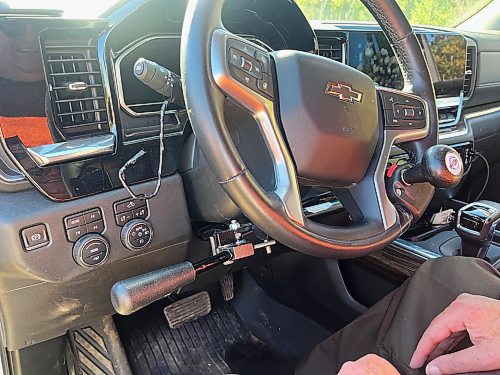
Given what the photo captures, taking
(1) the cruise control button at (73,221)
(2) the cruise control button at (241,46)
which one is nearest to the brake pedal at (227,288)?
(1) the cruise control button at (73,221)

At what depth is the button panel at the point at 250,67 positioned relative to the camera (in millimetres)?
750

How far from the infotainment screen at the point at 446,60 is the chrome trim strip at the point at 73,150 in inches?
41.8

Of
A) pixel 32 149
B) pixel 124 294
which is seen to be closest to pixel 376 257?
pixel 124 294

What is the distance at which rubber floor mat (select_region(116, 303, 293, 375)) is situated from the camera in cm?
145

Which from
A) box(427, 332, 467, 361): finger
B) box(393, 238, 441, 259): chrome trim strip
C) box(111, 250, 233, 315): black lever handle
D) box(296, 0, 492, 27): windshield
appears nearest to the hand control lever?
box(111, 250, 233, 315): black lever handle

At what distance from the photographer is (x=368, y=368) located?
0.79 m

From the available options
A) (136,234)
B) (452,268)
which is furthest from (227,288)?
(452,268)

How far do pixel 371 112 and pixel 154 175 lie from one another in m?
0.39

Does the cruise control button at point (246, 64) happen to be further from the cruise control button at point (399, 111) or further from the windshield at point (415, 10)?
the windshield at point (415, 10)

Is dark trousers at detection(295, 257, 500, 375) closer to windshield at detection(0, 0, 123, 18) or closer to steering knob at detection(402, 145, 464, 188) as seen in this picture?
steering knob at detection(402, 145, 464, 188)

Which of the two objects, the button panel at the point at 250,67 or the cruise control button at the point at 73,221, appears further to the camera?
the cruise control button at the point at 73,221

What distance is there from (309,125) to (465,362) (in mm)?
389

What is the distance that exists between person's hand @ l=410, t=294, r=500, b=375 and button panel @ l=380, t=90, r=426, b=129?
292 millimetres

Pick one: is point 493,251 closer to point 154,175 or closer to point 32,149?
point 154,175
